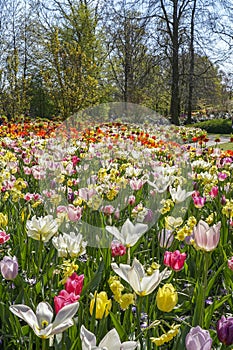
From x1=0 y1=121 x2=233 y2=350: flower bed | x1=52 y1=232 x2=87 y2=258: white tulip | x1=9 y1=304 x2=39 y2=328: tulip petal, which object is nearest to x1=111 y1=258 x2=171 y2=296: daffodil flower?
x1=0 y1=121 x2=233 y2=350: flower bed

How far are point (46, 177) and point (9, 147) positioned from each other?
2478 millimetres

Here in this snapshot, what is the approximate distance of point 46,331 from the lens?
0.90 m

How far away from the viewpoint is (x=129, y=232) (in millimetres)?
1441

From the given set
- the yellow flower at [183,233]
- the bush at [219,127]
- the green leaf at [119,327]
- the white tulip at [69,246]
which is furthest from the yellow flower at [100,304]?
the bush at [219,127]

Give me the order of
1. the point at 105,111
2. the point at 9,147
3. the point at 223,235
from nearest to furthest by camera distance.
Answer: the point at 223,235 → the point at 9,147 → the point at 105,111

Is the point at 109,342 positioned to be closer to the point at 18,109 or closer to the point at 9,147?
the point at 9,147

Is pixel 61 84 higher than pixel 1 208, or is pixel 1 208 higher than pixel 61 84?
pixel 61 84

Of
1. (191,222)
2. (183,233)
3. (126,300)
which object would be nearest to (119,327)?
(126,300)

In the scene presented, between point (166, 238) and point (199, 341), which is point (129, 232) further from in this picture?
point (199, 341)

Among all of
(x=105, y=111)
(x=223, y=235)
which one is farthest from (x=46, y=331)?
(x=105, y=111)

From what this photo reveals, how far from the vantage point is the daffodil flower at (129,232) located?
4.65ft

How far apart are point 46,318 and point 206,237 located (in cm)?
59

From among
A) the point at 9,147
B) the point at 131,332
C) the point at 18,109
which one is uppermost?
the point at 18,109

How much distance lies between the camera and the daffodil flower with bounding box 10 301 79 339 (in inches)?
34.8
